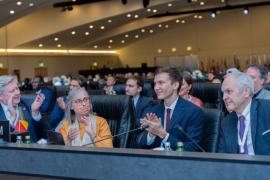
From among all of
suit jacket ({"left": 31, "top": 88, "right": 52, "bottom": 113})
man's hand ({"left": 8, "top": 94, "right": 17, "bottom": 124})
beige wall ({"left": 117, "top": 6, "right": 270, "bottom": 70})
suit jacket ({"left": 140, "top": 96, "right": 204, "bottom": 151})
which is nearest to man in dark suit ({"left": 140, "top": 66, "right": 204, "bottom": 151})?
suit jacket ({"left": 140, "top": 96, "right": 204, "bottom": 151})

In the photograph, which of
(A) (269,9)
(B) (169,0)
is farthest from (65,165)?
(A) (269,9)

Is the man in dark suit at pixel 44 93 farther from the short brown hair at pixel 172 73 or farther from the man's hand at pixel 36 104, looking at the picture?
the short brown hair at pixel 172 73

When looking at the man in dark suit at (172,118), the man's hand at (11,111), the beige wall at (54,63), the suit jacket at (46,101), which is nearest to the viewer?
the man in dark suit at (172,118)

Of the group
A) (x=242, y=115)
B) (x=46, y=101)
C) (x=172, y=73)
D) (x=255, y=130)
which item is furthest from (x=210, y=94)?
(x=46, y=101)

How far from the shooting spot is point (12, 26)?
15422mm

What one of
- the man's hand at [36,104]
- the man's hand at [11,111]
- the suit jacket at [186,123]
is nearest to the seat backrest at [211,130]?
the suit jacket at [186,123]

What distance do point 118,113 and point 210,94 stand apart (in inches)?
72.1

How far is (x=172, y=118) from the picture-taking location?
8.46ft

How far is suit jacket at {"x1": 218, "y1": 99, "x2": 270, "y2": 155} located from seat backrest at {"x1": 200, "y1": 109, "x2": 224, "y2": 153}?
295mm

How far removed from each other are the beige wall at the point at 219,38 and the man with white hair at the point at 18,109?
17.5 meters

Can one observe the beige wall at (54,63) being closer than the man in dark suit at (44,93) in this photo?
No

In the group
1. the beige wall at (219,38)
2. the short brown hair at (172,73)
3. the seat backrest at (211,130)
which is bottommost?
the seat backrest at (211,130)

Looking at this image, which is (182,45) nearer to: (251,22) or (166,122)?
(251,22)

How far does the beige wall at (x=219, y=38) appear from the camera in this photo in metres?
18.5
